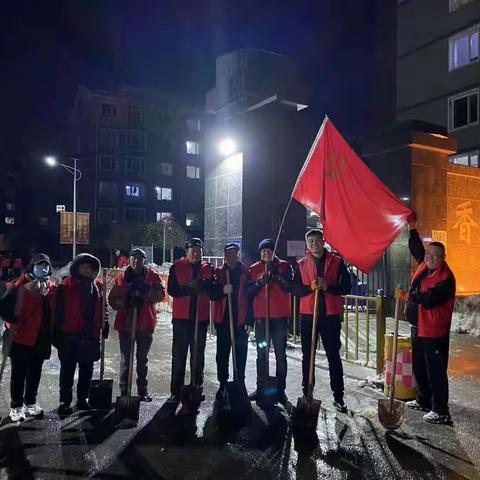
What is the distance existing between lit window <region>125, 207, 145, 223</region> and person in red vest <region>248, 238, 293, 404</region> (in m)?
43.5

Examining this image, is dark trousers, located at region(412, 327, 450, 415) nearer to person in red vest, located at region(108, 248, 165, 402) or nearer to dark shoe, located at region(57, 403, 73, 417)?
person in red vest, located at region(108, 248, 165, 402)

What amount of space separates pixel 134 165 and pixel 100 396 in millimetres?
45132

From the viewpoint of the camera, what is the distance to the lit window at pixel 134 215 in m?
48.5

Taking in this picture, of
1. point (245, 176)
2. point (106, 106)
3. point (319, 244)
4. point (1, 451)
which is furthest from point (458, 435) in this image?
point (106, 106)

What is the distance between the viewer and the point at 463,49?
22.7 metres

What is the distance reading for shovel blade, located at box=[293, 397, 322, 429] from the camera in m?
5.21

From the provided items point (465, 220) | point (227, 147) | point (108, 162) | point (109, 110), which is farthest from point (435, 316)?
point (109, 110)

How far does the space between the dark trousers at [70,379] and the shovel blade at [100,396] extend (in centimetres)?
10

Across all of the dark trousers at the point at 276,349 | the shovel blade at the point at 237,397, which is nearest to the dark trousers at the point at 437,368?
the dark trousers at the point at 276,349

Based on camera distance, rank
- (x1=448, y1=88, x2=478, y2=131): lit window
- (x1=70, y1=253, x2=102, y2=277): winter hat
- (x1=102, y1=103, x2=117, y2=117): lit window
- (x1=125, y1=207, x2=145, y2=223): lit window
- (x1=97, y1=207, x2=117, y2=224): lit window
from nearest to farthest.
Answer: (x1=70, y1=253, x2=102, y2=277): winter hat
(x1=448, y1=88, x2=478, y2=131): lit window
(x1=97, y1=207, x2=117, y2=224): lit window
(x1=102, y1=103, x2=117, y2=117): lit window
(x1=125, y1=207, x2=145, y2=223): lit window

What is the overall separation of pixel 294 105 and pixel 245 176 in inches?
83.6

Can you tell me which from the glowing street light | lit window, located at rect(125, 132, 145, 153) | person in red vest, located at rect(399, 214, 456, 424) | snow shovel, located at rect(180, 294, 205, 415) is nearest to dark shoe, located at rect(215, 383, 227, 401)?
snow shovel, located at rect(180, 294, 205, 415)

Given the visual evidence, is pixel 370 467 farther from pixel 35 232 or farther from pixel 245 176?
pixel 35 232

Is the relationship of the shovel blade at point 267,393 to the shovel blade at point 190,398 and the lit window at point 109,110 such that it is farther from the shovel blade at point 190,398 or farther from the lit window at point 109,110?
the lit window at point 109,110
